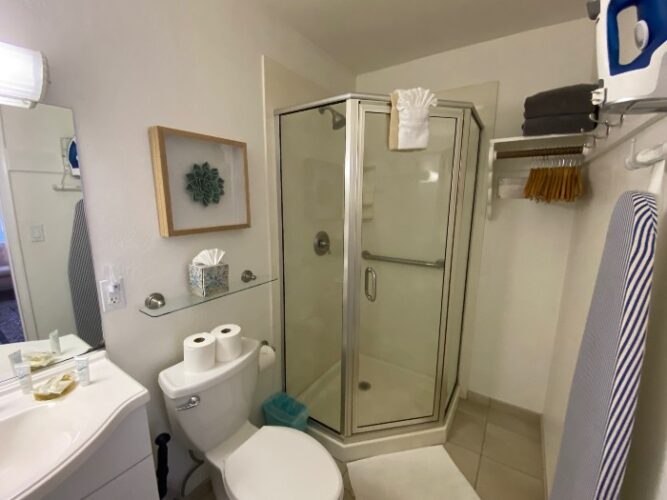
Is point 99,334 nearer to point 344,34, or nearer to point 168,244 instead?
point 168,244

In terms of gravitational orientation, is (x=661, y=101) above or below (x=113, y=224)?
above

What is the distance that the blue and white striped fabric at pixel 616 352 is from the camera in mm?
517

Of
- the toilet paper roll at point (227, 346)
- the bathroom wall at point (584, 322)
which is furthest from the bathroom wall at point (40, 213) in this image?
the bathroom wall at point (584, 322)

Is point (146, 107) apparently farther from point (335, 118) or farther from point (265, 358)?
point (265, 358)

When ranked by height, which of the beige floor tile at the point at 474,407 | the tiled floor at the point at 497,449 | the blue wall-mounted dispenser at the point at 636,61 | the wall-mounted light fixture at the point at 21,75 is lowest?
the tiled floor at the point at 497,449

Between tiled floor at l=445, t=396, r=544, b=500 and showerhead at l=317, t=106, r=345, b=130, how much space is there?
76.9 inches

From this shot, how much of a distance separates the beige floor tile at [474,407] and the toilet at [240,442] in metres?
1.33

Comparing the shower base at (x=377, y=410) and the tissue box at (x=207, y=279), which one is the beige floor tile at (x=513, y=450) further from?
the tissue box at (x=207, y=279)

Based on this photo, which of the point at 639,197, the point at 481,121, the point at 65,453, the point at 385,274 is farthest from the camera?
the point at 385,274

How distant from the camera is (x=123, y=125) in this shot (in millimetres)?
1067

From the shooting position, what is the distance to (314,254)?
6.36 feet

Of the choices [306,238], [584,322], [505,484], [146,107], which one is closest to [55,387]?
[146,107]

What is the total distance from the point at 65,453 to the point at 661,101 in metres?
1.36

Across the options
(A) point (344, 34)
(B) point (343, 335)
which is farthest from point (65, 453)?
(A) point (344, 34)
